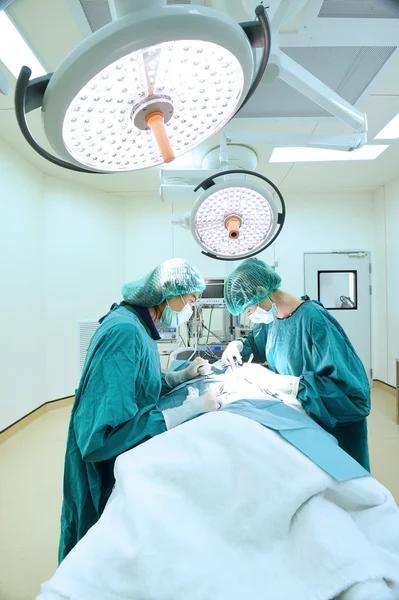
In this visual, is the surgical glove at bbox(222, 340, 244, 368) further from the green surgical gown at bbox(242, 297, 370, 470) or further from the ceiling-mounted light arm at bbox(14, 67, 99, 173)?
the ceiling-mounted light arm at bbox(14, 67, 99, 173)

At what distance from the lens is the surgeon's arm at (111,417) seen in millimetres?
929

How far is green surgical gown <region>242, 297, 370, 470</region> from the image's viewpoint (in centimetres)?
128

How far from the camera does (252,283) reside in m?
1.64

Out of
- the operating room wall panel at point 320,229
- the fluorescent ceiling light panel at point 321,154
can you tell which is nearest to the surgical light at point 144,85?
the fluorescent ceiling light panel at point 321,154

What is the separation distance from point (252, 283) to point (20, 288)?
2.41 meters

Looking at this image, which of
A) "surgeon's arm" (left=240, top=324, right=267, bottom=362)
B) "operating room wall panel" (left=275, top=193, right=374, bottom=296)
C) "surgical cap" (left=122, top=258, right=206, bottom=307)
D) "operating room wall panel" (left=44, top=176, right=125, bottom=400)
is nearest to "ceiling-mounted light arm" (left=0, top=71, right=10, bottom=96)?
"surgical cap" (left=122, top=258, right=206, bottom=307)

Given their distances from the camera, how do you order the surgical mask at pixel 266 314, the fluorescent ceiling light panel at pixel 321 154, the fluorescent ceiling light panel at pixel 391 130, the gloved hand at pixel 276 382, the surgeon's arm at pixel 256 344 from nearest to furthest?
the gloved hand at pixel 276 382, the surgical mask at pixel 266 314, the surgeon's arm at pixel 256 344, the fluorescent ceiling light panel at pixel 391 130, the fluorescent ceiling light panel at pixel 321 154

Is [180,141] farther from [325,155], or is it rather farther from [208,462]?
[325,155]

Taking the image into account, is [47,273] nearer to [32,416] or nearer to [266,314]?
[32,416]

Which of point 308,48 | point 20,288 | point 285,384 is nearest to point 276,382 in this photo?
point 285,384

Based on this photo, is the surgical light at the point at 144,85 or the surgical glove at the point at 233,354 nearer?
the surgical light at the point at 144,85

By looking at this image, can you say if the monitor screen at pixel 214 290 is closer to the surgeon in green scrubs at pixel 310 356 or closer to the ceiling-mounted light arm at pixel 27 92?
the surgeon in green scrubs at pixel 310 356

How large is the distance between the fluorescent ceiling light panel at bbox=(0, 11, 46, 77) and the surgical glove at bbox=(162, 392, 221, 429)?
1.70 metres

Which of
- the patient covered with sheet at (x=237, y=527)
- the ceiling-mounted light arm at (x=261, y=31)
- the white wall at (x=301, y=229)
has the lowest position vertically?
the patient covered with sheet at (x=237, y=527)
